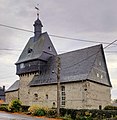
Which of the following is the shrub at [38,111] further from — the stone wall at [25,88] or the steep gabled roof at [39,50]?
the steep gabled roof at [39,50]

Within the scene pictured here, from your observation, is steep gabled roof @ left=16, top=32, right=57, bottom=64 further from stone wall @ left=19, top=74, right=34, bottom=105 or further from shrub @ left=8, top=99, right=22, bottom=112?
shrub @ left=8, top=99, right=22, bottom=112

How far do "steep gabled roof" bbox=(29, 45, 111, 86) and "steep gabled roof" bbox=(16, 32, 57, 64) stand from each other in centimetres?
282

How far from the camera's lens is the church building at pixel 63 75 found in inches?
1457

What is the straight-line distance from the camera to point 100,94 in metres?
39.6

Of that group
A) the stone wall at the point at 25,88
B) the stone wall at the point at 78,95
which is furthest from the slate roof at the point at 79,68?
the stone wall at the point at 25,88

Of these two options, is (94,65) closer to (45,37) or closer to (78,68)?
(78,68)

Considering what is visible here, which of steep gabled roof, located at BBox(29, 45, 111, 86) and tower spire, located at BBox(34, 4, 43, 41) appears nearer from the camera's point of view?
steep gabled roof, located at BBox(29, 45, 111, 86)

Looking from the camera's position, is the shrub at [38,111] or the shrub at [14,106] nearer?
the shrub at [38,111]

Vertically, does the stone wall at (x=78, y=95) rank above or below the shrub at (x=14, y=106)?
above

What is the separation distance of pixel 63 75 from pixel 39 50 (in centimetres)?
909

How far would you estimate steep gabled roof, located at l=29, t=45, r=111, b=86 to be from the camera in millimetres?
37588

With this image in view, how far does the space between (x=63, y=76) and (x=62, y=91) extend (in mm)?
2386

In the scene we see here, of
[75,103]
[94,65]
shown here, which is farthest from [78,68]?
[75,103]

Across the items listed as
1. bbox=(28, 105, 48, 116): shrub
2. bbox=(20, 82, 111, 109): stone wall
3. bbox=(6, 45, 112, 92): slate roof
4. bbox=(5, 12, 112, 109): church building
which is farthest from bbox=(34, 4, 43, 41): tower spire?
bbox=(28, 105, 48, 116): shrub
